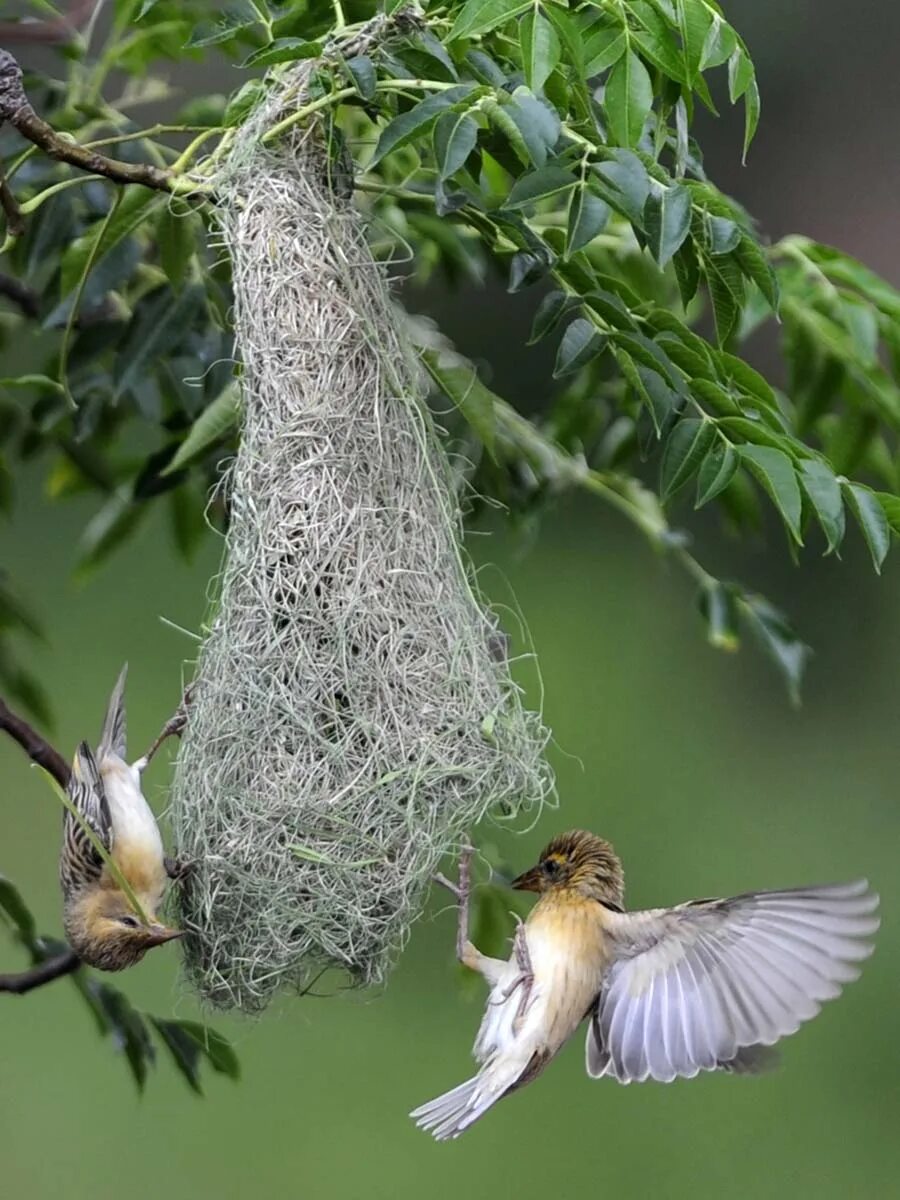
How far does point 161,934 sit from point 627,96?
43.7 inches

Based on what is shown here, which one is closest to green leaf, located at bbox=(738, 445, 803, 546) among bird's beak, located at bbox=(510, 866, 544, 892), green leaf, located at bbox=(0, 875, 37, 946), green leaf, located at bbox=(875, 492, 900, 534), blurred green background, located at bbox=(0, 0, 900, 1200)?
green leaf, located at bbox=(875, 492, 900, 534)

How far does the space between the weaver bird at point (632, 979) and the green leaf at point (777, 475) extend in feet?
1.81

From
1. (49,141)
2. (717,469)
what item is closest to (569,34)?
A: (717,469)

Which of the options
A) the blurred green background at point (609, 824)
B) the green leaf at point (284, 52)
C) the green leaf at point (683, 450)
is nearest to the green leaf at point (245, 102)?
the green leaf at point (284, 52)

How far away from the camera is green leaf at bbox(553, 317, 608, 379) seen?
76.4 inches

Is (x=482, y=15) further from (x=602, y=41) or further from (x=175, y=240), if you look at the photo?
(x=175, y=240)

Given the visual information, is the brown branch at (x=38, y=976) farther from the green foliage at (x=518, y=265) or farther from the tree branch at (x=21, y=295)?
the tree branch at (x=21, y=295)

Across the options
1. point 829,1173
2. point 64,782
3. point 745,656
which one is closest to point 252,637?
point 64,782

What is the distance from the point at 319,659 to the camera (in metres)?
2.12

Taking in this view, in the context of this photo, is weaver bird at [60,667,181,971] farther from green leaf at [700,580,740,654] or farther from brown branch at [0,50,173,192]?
green leaf at [700,580,740,654]

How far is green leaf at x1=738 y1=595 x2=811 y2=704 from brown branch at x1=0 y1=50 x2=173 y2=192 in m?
1.10

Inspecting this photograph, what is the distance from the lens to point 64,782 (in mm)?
2309

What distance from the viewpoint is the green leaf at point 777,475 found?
190 cm

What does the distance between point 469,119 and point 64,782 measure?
3.44 ft
